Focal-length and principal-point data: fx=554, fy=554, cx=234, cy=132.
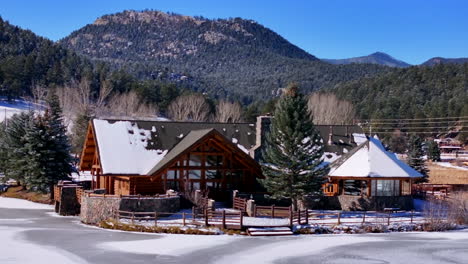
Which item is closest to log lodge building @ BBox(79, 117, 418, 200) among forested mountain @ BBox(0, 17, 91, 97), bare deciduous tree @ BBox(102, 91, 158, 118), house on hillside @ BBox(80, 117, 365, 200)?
house on hillside @ BBox(80, 117, 365, 200)

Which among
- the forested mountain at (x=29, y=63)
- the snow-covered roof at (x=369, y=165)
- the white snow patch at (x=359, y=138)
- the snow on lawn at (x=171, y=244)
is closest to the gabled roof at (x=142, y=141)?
the snow-covered roof at (x=369, y=165)

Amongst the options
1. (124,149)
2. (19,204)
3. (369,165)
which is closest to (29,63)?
(19,204)

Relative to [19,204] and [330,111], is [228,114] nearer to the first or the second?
[330,111]

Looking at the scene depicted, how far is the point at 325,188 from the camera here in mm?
36875

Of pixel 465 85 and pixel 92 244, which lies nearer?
pixel 92 244

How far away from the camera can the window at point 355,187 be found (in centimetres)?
3444

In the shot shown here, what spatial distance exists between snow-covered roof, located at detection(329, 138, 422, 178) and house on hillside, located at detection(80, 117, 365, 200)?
307 centimetres

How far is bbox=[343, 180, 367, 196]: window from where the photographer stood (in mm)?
34438

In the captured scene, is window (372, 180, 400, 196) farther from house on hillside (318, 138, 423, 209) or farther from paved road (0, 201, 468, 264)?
paved road (0, 201, 468, 264)

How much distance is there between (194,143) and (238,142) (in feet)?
21.4

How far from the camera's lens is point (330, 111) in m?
79.9

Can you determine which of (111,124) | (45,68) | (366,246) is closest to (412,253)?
(366,246)

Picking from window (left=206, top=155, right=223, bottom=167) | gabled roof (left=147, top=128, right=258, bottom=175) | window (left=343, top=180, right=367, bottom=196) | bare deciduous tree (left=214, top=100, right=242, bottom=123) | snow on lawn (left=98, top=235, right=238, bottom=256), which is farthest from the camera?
bare deciduous tree (left=214, top=100, right=242, bottom=123)

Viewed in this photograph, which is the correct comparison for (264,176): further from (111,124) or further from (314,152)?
(111,124)
